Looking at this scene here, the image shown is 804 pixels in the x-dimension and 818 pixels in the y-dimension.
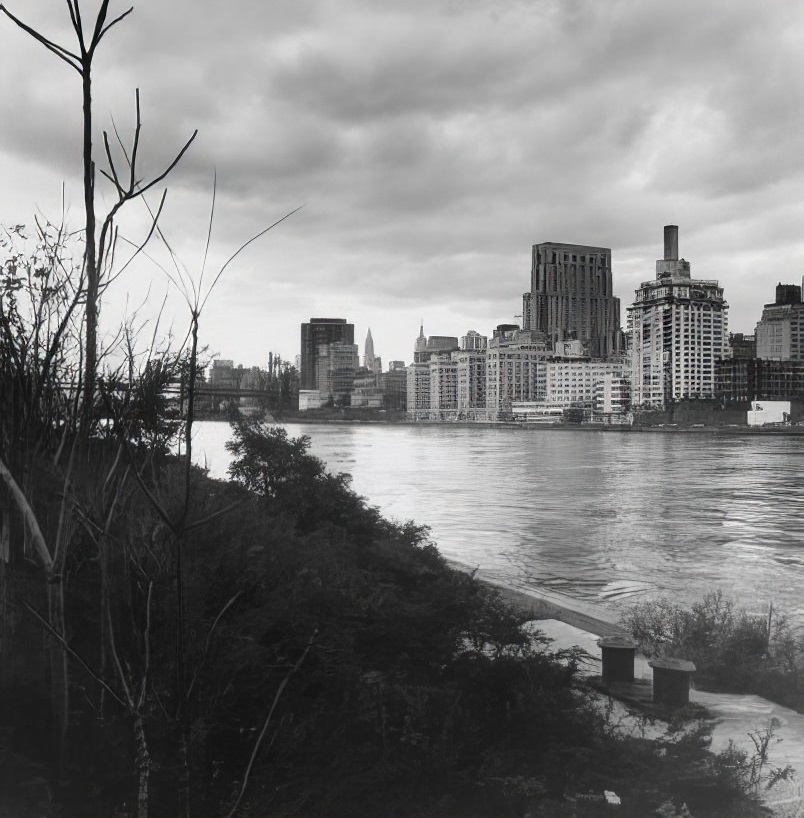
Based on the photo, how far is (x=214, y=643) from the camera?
19.2 feet

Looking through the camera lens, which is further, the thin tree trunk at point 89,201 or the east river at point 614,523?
the east river at point 614,523

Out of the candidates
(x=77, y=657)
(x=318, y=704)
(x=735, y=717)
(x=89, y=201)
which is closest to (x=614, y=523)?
(x=735, y=717)

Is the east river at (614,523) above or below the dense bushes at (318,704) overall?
below

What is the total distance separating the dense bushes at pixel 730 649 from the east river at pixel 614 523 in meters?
2.96

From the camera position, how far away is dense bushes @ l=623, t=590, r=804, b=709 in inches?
382

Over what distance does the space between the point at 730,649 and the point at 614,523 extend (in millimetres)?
19042

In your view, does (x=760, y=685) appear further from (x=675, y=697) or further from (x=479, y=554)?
(x=479, y=554)

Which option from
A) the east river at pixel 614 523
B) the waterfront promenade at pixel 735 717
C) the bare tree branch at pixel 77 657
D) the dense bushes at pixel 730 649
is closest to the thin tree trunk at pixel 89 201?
the bare tree branch at pixel 77 657

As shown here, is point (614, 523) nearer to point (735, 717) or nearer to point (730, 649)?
point (730, 649)

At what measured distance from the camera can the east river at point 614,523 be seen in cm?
1830

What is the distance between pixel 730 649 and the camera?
1056 centimetres

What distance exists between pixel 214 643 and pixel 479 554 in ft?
54.9

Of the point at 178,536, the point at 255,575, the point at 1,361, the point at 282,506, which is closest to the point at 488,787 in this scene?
the point at 255,575

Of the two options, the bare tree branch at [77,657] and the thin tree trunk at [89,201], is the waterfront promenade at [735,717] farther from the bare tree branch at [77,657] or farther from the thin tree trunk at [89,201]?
the thin tree trunk at [89,201]
